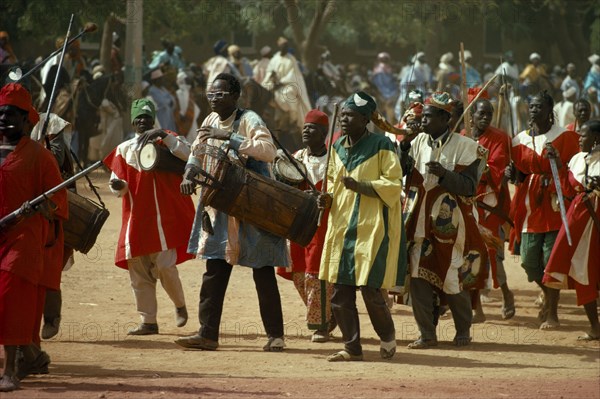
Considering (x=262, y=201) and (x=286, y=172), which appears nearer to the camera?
(x=262, y=201)

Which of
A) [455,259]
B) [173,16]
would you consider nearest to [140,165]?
[455,259]

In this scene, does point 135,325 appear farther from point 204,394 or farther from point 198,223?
point 204,394

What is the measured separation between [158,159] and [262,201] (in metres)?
1.16

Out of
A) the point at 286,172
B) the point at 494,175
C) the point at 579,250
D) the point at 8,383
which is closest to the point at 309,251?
the point at 286,172

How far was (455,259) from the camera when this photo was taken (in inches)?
379

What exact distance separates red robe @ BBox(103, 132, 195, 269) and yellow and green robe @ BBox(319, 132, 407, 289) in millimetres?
1646

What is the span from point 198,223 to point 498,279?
11.6 feet

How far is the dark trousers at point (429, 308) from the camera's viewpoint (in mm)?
9617

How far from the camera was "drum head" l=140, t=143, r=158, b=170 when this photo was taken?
955 centimetres

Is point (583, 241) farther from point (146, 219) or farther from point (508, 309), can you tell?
point (146, 219)

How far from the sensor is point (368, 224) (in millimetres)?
8609

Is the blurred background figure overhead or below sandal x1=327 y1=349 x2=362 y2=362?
overhead

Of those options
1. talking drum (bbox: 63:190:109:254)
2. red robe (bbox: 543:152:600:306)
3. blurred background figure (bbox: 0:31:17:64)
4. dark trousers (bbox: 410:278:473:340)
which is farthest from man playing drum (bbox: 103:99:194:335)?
blurred background figure (bbox: 0:31:17:64)

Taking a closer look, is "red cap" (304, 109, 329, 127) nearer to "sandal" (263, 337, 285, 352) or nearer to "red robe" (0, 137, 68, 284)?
"sandal" (263, 337, 285, 352)
